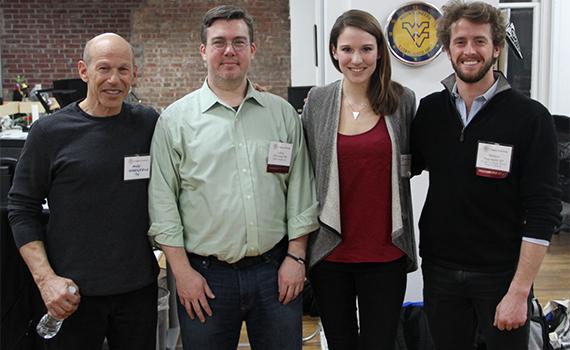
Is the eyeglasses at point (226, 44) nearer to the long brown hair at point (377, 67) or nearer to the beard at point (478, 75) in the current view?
the long brown hair at point (377, 67)

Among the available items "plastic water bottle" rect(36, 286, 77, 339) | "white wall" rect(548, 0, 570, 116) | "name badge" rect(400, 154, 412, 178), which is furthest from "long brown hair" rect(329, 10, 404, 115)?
"white wall" rect(548, 0, 570, 116)

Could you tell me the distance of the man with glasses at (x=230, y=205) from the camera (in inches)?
72.4

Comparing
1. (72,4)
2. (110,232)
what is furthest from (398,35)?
(72,4)

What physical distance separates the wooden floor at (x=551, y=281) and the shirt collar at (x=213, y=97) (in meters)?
1.91

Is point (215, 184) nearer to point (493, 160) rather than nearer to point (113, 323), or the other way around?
point (113, 323)

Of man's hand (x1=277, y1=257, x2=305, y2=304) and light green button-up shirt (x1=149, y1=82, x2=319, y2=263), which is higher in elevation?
light green button-up shirt (x1=149, y1=82, x2=319, y2=263)

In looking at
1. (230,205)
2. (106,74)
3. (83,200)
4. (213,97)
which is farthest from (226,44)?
(83,200)

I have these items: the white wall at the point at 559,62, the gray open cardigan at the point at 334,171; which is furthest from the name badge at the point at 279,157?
the white wall at the point at 559,62

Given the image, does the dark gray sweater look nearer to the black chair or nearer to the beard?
the black chair

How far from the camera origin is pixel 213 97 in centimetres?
189

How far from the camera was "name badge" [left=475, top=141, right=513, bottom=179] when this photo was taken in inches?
71.2

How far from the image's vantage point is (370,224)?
1.99m

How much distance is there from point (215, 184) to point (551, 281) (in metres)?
3.61

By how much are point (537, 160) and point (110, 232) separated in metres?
1.32
